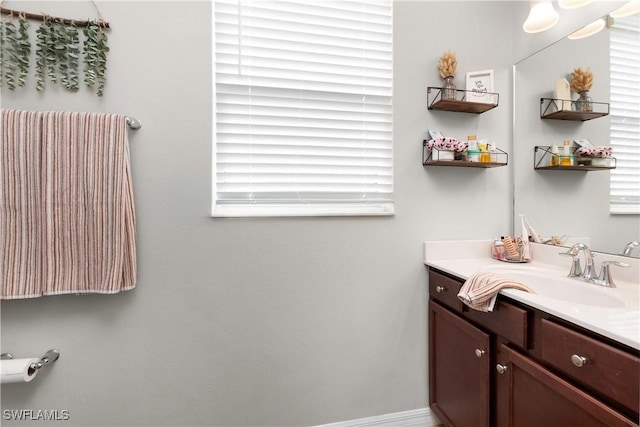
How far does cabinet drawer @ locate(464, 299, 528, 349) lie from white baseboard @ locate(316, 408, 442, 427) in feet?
2.44

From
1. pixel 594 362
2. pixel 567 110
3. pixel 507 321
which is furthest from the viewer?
pixel 567 110

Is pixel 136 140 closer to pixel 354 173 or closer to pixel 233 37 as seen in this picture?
pixel 233 37

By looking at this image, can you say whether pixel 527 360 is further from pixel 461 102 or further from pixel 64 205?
pixel 64 205

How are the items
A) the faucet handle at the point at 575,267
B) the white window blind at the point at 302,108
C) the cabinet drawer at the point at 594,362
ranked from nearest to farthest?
1. the cabinet drawer at the point at 594,362
2. the faucet handle at the point at 575,267
3. the white window blind at the point at 302,108

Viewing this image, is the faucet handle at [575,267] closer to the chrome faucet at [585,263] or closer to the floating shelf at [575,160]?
the chrome faucet at [585,263]

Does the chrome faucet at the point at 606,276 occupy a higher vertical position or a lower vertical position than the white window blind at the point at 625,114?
lower

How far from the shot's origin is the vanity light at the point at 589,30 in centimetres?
122

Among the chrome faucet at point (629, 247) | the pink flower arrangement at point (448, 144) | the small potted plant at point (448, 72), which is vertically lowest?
the chrome faucet at point (629, 247)

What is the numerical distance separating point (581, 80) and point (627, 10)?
0.86 feet

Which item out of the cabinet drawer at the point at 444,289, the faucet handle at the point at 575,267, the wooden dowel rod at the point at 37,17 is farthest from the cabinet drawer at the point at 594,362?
the wooden dowel rod at the point at 37,17

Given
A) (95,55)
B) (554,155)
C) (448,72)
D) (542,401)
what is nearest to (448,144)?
(448,72)

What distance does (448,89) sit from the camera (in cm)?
145

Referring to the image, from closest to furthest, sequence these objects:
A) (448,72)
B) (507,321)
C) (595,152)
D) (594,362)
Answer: (594,362), (507,321), (595,152), (448,72)

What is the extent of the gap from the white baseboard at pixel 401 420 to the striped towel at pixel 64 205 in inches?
50.7
